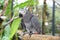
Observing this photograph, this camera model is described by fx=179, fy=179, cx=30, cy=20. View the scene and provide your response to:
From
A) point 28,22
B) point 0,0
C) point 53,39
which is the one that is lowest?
point 53,39

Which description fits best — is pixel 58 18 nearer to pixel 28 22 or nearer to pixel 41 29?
pixel 41 29

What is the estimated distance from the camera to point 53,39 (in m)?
1.17

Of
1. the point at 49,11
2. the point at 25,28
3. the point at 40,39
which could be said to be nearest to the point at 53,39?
the point at 40,39

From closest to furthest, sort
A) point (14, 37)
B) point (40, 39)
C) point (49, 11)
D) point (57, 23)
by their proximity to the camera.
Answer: point (14, 37)
point (40, 39)
point (57, 23)
point (49, 11)

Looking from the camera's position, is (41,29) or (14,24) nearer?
(14,24)

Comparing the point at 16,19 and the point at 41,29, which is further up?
the point at 16,19

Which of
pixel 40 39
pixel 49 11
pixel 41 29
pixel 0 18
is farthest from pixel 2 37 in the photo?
pixel 49 11

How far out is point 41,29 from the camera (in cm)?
164

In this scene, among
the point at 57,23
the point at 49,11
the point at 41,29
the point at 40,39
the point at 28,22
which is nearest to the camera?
the point at 40,39

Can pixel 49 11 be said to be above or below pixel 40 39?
above

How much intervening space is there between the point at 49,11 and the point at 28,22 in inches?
49.2

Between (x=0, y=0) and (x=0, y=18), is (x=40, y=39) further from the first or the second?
(x=0, y=18)

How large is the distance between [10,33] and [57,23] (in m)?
1.56

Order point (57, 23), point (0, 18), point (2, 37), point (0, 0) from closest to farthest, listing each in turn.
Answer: point (0, 18), point (2, 37), point (0, 0), point (57, 23)
